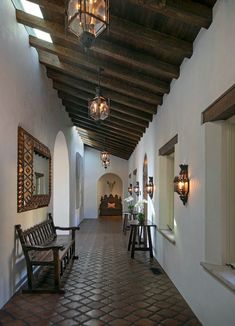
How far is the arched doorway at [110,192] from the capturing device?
54.9ft

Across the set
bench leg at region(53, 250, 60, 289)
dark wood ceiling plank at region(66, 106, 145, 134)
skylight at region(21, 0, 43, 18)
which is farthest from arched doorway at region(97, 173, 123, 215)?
skylight at region(21, 0, 43, 18)

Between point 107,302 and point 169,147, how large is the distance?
2.52 m

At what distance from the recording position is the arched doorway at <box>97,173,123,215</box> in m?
16.7

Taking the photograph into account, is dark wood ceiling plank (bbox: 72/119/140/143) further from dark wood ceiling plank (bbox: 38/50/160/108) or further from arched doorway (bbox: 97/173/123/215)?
arched doorway (bbox: 97/173/123/215)

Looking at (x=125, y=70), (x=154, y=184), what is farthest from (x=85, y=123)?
(x=125, y=70)

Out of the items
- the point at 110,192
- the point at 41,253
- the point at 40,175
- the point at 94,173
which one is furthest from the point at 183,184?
the point at 110,192

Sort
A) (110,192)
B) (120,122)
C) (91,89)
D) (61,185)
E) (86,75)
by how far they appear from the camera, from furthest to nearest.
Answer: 1. (110,192)
2. (61,185)
3. (120,122)
4. (91,89)
5. (86,75)

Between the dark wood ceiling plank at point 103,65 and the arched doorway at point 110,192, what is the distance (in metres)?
11.9

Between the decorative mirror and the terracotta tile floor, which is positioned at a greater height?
the decorative mirror

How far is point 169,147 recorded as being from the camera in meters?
5.03

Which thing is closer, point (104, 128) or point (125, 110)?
Answer: point (125, 110)

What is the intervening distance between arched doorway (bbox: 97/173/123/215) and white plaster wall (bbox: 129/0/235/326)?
11871mm

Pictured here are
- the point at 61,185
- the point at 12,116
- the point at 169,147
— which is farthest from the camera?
the point at 61,185

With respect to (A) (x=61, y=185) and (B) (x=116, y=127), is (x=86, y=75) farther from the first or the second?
(A) (x=61, y=185)
